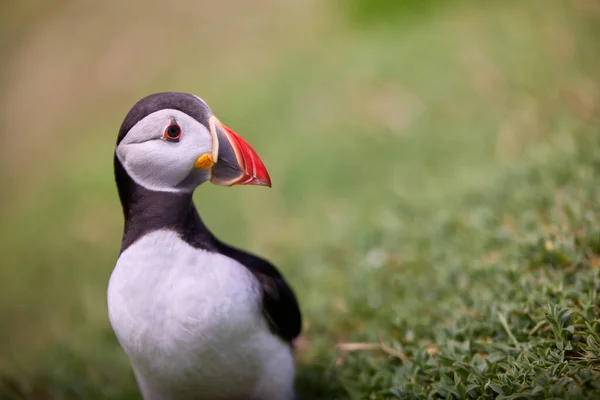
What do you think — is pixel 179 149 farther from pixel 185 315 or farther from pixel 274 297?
pixel 274 297

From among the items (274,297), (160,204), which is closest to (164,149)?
(160,204)

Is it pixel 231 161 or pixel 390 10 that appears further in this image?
pixel 390 10

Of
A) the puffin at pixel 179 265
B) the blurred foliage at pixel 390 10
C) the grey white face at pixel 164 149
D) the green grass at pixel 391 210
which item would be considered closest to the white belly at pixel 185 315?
the puffin at pixel 179 265

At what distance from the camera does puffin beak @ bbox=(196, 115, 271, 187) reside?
7.52 feet

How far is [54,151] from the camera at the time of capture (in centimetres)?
774

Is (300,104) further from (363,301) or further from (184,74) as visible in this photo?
(363,301)

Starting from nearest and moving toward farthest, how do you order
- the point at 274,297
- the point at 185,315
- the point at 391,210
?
the point at 185,315 < the point at 274,297 < the point at 391,210

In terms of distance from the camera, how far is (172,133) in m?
2.25

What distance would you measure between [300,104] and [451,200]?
7.66 ft

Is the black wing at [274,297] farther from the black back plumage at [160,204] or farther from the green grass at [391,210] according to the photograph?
the green grass at [391,210]

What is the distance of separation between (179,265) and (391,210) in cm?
233

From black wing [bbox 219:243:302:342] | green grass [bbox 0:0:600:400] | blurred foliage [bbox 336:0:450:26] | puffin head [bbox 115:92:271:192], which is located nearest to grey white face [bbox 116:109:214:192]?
puffin head [bbox 115:92:271:192]

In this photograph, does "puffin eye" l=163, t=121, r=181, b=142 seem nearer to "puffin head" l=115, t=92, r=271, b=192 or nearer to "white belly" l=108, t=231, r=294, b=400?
"puffin head" l=115, t=92, r=271, b=192

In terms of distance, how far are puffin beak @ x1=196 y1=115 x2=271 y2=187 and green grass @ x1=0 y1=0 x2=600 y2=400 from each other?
967 mm
